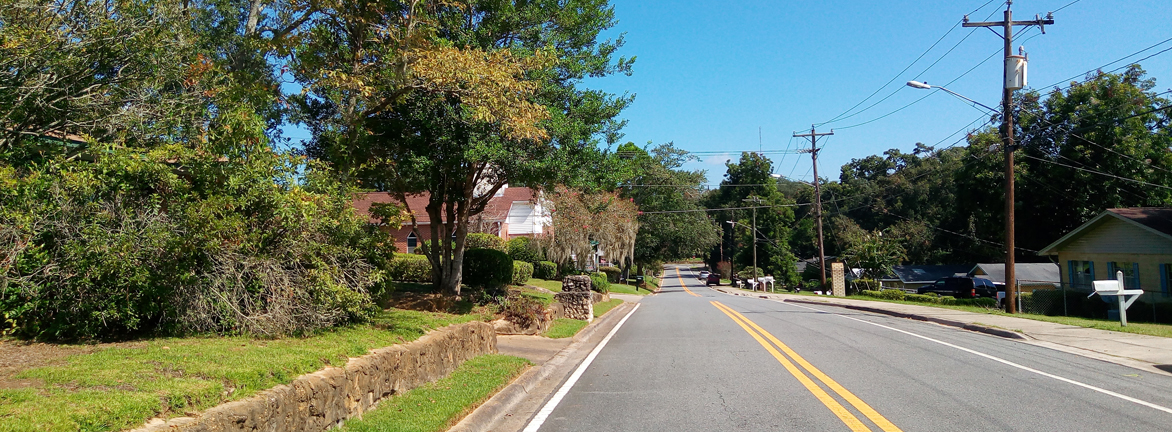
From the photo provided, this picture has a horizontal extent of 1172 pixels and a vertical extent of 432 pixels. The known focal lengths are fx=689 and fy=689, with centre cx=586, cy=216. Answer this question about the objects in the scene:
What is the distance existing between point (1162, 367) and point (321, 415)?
12513mm

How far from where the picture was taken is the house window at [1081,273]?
29.7 m

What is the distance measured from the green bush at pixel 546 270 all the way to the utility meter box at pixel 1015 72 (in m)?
22.9

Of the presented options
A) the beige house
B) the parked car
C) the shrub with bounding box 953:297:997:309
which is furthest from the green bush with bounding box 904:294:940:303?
the beige house

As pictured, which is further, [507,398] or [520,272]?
[520,272]

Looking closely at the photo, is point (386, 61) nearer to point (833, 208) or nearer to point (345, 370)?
point (345, 370)

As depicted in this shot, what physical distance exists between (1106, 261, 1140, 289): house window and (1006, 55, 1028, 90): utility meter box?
34.3ft

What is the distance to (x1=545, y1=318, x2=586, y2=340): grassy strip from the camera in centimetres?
1608

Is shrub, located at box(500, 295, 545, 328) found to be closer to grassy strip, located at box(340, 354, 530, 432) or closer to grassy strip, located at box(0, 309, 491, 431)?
grassy strip, located at box(340, 354, 530, 432)

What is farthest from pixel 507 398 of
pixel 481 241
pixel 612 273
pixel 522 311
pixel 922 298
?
pixel 612 273

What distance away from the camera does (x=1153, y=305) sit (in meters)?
22.2

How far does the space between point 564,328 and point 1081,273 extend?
26164mm

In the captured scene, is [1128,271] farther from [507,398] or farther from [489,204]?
[489,204]

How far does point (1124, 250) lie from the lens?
2730cm

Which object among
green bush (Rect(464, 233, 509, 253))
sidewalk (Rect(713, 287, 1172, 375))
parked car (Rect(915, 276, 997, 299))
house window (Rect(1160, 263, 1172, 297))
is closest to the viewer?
sidewalk (Rect(713, 287, 1172, 375))
